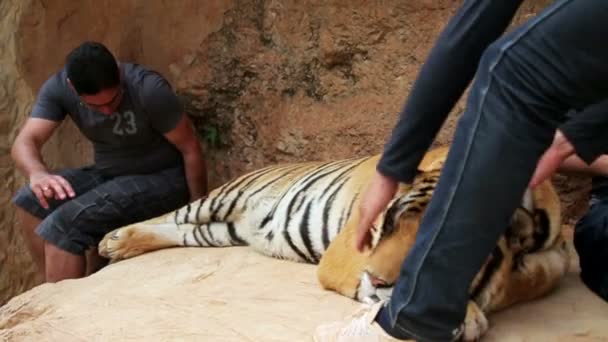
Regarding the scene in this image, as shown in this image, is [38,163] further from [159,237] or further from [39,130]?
[159,237]

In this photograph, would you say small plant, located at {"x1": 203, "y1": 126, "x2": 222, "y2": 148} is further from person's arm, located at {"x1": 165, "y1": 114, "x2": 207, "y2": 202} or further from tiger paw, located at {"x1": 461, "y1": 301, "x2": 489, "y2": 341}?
tiger paw, located at {"x1": 461, "y1": 301, "x2": 489, "y2": 341}

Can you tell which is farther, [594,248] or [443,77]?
[594,248]

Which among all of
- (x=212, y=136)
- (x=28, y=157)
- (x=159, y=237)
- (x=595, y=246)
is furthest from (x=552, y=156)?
(x=212, y=136)

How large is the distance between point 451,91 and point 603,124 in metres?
0.34

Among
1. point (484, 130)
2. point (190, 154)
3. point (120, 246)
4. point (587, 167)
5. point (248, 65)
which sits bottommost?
point (120, 246)

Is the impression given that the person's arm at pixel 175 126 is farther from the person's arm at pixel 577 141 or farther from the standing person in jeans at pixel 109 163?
the person's arm at pixel 577 141

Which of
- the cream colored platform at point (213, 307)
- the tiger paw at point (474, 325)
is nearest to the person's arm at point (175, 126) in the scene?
the cream colored platform at point (213, 307)

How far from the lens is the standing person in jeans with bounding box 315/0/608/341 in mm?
1712

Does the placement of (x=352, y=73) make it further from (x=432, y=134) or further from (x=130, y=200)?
(x=432, y=134)

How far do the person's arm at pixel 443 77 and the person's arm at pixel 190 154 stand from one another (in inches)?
101

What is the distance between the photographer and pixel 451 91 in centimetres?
193

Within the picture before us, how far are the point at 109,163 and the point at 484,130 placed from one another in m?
3.11

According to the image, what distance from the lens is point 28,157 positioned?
4.34 meters

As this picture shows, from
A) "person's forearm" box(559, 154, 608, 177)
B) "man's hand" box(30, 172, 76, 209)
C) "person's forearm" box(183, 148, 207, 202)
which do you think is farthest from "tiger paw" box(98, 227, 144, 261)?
"person's forearm" box(559, 154, 608, 177)
